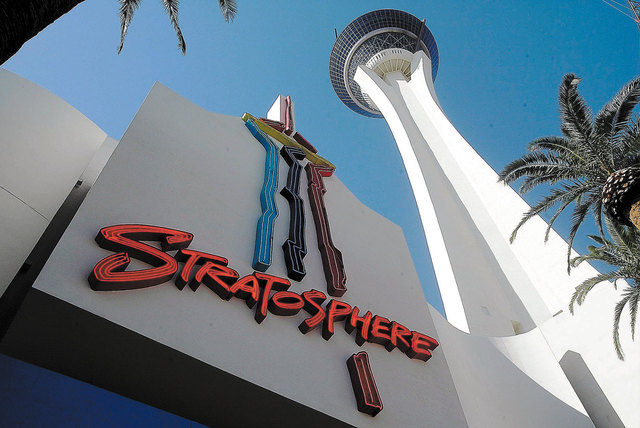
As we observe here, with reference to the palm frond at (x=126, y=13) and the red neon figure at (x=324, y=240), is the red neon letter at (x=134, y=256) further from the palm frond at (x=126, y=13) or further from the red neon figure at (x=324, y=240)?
the palm frond at (x=126, y=13)

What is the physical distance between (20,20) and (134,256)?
489cm

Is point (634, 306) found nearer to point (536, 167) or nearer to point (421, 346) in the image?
point (536, 167)

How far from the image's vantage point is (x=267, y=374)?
26.5 ft

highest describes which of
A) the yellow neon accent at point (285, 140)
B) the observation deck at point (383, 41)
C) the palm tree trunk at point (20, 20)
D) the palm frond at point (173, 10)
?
the observation deck at point (383, 41)

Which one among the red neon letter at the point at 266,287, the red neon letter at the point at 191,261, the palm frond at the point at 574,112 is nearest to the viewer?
the red neon letter at the point at 191,261

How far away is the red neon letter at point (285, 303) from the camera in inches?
366

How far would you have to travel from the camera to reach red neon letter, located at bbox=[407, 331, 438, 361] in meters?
11.4

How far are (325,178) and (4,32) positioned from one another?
13.2 metres

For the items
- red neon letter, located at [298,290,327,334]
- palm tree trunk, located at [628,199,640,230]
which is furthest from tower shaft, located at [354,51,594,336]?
red neon letter, located at [298,290,327,334]

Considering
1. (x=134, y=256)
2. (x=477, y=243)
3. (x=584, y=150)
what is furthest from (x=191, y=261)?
(x=477, y=243)

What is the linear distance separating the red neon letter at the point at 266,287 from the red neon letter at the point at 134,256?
1.76m

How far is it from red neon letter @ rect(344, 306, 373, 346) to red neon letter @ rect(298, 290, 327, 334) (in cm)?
82

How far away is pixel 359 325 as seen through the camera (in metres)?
10.8

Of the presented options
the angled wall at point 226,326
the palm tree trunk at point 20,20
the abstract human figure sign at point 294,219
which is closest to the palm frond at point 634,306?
the angled wall at point 226,326
